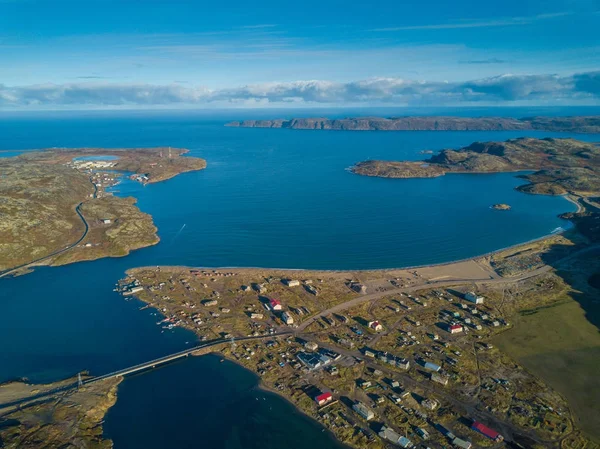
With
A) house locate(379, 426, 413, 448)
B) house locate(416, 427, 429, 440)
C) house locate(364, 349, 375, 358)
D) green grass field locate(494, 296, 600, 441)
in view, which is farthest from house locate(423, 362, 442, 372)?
house locate(379, 426, 413, 448)

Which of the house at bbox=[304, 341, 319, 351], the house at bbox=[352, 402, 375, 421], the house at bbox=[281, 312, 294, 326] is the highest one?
the house at bbox=[281, 312, 294, 326]

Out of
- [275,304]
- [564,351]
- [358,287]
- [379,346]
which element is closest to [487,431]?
[379,346]

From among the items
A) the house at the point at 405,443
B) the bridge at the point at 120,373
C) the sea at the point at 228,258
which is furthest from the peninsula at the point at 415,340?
the sea at the point at 228,258

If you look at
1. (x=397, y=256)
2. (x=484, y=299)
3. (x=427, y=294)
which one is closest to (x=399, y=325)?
(x=427, y=294)

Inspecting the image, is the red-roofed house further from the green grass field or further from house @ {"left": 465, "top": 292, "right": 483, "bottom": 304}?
house @ {"left": 465, "top": 292, "right": 483, "bottom": 304}

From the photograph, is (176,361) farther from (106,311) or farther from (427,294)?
(427,294)

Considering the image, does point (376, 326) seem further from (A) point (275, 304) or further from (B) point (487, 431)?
(B) point (487, 431)
